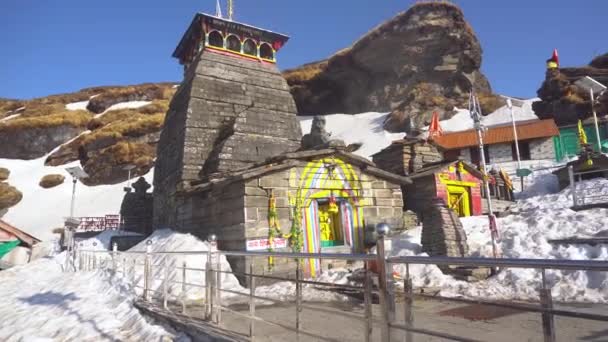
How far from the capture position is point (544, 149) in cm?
2881

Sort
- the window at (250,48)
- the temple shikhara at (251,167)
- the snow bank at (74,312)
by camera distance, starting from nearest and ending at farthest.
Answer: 1. the snow bank at (74,312)
2. the temple shikhara at (251,167)
3. the window at (250,48)

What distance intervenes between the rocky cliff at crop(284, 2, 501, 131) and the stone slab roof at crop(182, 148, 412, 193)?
29.7 m

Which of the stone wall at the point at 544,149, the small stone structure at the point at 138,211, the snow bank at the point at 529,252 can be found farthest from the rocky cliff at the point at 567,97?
the small stone structure at the point at 138,211

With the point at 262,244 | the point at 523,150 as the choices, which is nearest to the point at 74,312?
the point at 262,244

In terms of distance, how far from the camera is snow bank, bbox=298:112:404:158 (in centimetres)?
3962

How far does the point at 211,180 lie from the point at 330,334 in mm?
8163

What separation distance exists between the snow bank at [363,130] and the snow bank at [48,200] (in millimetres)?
20611

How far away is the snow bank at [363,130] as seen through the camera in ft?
130

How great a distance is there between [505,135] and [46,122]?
1899 inches

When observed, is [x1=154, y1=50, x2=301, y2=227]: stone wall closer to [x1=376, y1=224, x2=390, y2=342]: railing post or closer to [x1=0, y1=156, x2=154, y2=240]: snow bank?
[x1=376, y1=224, x2=390, y2=342]: railing post

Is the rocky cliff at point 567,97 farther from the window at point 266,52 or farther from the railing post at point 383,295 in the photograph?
the railing post at point 383,295

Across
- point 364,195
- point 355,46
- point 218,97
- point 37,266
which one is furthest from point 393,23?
point 37,266

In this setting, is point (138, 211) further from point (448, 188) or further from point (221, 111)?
point (448, 188)

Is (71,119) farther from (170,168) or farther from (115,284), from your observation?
(115,284)
